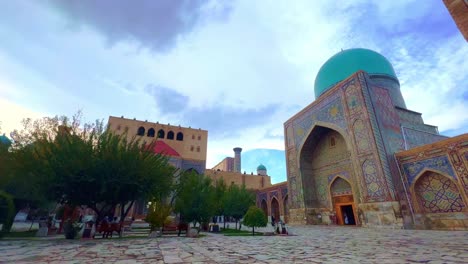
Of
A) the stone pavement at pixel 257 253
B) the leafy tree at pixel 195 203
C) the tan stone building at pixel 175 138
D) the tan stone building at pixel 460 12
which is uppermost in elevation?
the tan stone building at pixel 175 138

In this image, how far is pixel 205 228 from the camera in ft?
47.4

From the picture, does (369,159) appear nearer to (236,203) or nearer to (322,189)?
(322,189)

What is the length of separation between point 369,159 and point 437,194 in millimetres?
3102

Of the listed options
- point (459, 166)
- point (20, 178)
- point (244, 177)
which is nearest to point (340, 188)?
point (459, 166)

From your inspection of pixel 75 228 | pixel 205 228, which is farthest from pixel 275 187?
pixel 75 228

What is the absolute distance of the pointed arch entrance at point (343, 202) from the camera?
49.2 ft

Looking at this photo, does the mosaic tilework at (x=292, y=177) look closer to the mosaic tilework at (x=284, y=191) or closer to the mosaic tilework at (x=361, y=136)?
the mosaic tilework at (x=284, y=191)

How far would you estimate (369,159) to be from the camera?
40.7 feet

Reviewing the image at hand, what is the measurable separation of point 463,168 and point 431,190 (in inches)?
68.7

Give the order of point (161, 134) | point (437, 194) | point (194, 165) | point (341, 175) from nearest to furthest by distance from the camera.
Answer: point (437, 194), point (341, 175), point (194, 165), point (161, 134)

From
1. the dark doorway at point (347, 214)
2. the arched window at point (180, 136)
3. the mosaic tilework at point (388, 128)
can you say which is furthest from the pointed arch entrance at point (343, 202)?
the arched window at point (180, 136)

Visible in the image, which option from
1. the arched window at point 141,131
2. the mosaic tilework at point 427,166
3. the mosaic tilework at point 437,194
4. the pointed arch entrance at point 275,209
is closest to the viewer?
the mosaic tilework at point 437,194

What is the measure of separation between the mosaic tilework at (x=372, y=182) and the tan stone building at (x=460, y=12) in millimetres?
9810

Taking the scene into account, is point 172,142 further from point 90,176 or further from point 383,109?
point 383,109
